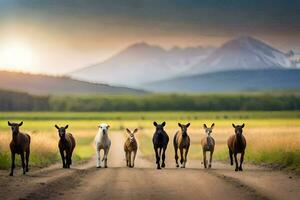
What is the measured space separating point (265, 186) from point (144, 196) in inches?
174

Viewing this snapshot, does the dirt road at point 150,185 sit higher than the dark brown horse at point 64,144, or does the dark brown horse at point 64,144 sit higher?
the dark brown horse at point 64,144

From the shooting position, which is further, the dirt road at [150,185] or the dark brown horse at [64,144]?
the dark brown horse at [64,144]

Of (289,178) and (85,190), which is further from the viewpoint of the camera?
(289,178)

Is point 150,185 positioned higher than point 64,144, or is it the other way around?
point 64,144

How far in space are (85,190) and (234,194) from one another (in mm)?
4122

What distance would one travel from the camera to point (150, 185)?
23.9m

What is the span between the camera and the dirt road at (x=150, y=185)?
2081 cm

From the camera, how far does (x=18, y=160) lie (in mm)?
34156

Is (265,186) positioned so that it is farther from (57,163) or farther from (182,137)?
(57,163)

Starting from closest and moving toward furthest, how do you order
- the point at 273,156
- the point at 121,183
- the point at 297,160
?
the point at 121,183
the point at 297,160
the point at 273,156

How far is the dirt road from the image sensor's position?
68.3 feet

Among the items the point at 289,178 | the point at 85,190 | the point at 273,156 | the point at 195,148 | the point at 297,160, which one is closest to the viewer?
the point at 85,190

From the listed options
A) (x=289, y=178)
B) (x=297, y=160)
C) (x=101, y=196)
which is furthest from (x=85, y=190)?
(x=297, y=160)

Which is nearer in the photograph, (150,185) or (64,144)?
(150,185)
